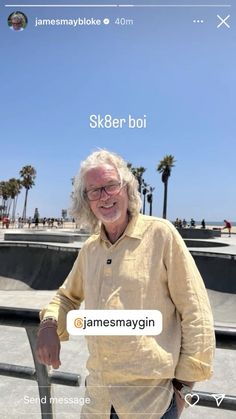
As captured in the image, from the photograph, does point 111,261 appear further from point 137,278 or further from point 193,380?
point 193,380

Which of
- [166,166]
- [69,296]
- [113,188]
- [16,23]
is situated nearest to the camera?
[113,188]

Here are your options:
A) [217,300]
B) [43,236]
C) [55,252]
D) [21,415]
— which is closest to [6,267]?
[55,252]

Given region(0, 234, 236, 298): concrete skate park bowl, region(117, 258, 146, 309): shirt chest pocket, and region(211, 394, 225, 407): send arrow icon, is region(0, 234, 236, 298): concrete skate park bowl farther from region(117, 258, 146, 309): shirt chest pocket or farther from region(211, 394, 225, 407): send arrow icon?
region(117, 258, 146, 309): shirt chest pocket

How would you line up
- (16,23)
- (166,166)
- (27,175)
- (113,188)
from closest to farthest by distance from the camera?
(113,188) < (16,23) < (166,166) < (27,175)

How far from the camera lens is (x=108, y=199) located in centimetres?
141

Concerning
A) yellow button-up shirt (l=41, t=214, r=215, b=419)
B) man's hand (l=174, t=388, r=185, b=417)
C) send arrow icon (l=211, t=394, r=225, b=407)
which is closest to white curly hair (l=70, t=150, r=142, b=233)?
yellow button-up shirt (l=41, t=214, r=215, b=419)

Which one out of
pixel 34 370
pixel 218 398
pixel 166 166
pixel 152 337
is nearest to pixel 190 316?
pixel 152 337

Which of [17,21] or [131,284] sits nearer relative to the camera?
[131,284]

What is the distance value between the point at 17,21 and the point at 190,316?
224cm

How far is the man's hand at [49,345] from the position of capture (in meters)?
1.48

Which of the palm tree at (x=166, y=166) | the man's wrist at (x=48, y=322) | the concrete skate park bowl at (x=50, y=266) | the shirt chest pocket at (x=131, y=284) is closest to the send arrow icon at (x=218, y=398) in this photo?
the shirt chest pocket at (x=131, y=284)

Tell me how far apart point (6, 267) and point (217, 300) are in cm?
730

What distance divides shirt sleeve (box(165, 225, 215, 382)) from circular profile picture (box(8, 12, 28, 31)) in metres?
1.99

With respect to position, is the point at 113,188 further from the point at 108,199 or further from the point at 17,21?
the point at 17,21
